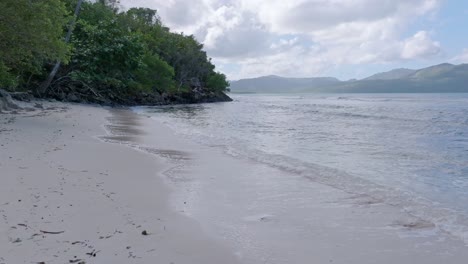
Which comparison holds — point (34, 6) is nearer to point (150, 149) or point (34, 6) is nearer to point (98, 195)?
point (150, 149)

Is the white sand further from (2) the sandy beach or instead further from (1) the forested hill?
(1) the forested hill

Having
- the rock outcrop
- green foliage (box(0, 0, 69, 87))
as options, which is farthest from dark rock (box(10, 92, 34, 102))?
green foliage (box(0, 0, 69, 87))

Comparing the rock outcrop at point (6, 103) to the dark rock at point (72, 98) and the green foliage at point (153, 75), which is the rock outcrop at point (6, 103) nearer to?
the dark rock at point (72, 98)

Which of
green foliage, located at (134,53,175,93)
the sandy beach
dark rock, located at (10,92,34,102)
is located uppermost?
green foliage, located at (134,53,175,93)

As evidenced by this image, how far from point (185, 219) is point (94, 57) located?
101 ft

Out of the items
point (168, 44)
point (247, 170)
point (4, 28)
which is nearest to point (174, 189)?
point (247, 170)

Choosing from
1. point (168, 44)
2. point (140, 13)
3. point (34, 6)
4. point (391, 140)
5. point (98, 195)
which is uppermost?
point (140, 13)

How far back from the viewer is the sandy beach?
3.97m

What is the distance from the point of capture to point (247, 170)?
30.0 ft

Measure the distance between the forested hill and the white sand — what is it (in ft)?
23.9

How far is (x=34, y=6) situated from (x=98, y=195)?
10898 millimetres

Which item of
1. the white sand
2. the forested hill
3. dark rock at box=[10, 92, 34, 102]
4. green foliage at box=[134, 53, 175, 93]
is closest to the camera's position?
the white sand

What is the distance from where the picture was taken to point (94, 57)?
107ft

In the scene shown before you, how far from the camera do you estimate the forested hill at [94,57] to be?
14.2 metres
